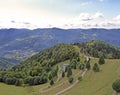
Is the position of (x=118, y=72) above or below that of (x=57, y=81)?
above

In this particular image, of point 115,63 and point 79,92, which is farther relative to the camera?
point 115,63

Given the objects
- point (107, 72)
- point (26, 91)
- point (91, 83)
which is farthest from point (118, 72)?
point (26, 91)

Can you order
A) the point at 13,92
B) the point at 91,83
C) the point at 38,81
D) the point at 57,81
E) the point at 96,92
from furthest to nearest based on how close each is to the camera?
the point at 38,81 < the point at 57,81 < the point at 13,92 < the point at 91,83 < the point at 96,92

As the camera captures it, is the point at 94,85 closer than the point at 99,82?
Yes

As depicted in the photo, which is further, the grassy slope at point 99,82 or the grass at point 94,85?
the grass at point 94,85

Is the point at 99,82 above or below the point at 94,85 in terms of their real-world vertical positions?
above

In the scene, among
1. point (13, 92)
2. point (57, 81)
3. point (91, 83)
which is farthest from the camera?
point (57, 81)

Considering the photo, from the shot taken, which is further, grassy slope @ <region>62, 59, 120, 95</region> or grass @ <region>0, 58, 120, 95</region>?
grass @ <region>0, 58, 120, 95</region>

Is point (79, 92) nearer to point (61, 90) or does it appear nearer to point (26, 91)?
point (61, 90)
